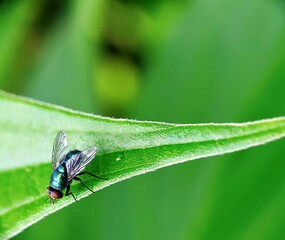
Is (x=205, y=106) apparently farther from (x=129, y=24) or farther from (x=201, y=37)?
(x=129, y=24)

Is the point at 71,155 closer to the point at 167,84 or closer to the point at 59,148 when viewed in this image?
the point at 59,148

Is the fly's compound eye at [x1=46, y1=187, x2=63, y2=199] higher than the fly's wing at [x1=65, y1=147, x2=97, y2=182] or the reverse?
the reverse

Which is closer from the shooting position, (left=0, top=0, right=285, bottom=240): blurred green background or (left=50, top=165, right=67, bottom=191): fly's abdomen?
(left=50, top=165, right=67, bottom=191): fly's abdomen

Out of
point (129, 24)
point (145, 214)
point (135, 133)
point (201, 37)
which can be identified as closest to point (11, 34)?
point (129, 24)

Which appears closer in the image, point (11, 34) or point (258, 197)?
point (258, 197)

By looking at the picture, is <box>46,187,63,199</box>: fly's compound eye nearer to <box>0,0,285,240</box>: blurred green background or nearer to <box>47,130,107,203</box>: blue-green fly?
<box>47,130,107,203</box>: blue-green fly

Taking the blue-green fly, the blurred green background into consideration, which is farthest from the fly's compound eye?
the blurred green background
